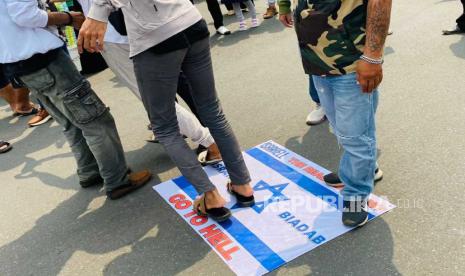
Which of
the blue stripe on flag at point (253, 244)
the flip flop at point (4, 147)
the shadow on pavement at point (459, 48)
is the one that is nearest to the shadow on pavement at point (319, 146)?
the blue stripe on flag at point (253, 244)

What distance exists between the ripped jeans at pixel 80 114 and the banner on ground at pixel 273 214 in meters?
0.35

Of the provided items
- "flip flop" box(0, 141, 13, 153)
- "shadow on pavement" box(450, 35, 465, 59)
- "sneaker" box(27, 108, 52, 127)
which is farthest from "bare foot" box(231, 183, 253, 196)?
"sneaker" box(27, 108, 52, 127)

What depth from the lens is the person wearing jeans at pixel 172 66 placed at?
1.89 meters

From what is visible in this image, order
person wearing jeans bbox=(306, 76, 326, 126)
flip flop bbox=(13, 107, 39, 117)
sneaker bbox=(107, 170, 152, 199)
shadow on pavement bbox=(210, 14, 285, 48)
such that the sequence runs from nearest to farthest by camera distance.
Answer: sneaker bbox=(107, 170, 152, 199), person wearing jeans bbox=(306, 76, 326, 126), flip flop bbox=(13, 107, 39, 117), shadow on pavement bbox=(210, 14, 285, 48)

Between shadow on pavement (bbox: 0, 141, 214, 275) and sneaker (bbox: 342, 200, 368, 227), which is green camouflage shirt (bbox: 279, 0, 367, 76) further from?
shadow on pavement (bbox: 0, 141, 214, 275)

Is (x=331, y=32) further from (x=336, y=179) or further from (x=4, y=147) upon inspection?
(x=4, y=147)

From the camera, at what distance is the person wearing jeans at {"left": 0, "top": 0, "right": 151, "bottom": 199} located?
8.33 ft

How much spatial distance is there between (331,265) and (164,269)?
2.79 feet

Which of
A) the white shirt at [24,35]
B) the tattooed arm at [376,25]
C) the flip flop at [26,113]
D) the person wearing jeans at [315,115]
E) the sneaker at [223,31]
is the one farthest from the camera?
the sneaker at [223,31]

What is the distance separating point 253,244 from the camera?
2271mm

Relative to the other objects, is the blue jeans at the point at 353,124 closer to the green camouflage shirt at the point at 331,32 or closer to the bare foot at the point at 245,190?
the green camouflage shirt at the point at 331,32

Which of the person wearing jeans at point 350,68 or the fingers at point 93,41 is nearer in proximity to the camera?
the person wearing jeans at point 350,68

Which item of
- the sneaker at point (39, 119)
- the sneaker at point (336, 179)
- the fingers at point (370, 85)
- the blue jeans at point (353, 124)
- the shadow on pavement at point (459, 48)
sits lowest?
the shadow on pavement at point (459, 48)

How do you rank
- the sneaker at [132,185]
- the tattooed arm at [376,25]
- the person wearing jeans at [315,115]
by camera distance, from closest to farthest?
1. the tattooed arm at [376,25]
2. the sneaker at [132,185]
3. the person wearing jeans at [315,115]
